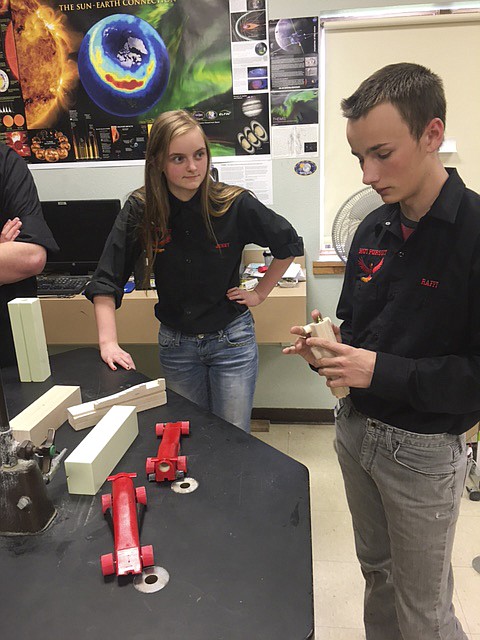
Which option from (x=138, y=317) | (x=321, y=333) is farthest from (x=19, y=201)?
(x=321, y=333)

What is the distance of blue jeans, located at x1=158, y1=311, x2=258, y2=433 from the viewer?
175 cm

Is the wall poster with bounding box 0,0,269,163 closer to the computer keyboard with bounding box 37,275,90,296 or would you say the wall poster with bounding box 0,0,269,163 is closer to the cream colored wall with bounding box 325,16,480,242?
the cream colored wall with bounding box 325,16,480,242

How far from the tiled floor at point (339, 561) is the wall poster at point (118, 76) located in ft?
5.61

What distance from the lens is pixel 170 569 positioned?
865 mm

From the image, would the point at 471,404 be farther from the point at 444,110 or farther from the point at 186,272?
the point at 186,272

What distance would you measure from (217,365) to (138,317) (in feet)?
2.89

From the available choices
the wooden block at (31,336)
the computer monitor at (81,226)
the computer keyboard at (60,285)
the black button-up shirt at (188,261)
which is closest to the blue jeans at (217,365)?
the black button-up shirt at (188,261)

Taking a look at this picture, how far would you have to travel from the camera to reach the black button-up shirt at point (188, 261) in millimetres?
1721

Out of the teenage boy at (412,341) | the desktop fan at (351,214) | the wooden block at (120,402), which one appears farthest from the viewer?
the desktop fan at (351,214)

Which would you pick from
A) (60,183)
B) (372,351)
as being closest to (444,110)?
(372,351)

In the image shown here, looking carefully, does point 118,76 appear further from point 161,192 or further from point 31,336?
point 31,336

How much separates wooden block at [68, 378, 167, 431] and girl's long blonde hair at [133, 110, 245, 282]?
1.71ft

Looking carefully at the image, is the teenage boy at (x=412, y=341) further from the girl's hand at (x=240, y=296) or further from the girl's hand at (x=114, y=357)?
the girl's hand at (x=114, y=357)

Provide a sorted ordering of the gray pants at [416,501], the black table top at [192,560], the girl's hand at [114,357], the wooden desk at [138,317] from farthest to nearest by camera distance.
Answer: the wooden desk at [138,317], the girl's hand at [114,357], the gray pants at [416,501], the black table top at [192,560]
